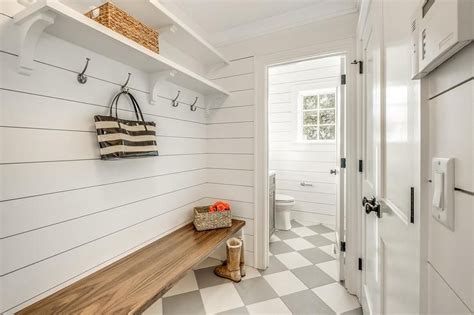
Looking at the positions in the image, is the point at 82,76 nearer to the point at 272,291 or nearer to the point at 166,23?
the point at 166,23

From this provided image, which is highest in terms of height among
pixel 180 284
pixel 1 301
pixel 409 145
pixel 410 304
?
pixel 409 145

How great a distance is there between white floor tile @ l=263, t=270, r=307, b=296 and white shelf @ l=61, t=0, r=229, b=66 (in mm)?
2158

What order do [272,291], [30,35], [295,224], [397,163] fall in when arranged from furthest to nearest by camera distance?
[295,224] → [272,291] → [30,35] → [397,163]

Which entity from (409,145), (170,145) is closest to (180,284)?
(170,145)

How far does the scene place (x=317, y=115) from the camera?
351 centimetres

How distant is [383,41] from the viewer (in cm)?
101

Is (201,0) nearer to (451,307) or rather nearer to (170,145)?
(170,145)

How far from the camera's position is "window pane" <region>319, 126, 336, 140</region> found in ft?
11.2

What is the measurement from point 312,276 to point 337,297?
0.96 ft

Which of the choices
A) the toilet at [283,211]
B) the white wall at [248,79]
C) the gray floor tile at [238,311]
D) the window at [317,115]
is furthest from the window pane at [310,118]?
the gray floor tile at [238,311]

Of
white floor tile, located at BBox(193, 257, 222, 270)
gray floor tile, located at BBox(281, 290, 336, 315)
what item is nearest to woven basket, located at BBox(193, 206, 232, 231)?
white floor tile, located at BBox(193, 257, 222, 270)

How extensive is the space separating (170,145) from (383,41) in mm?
1593

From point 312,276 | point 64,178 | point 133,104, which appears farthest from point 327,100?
point 64,178

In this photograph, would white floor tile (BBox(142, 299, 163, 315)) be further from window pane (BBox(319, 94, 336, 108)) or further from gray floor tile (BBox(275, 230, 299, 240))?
window pane (BBox(319, 94, 336, 108))
